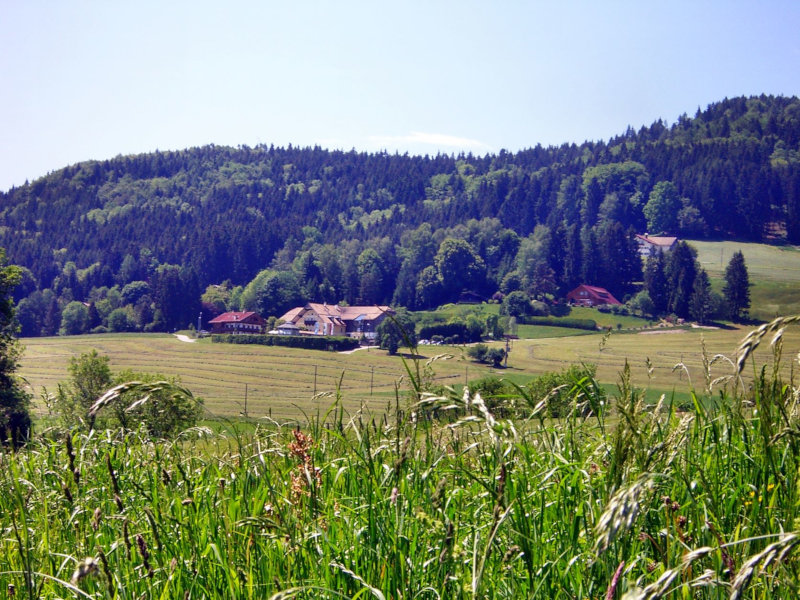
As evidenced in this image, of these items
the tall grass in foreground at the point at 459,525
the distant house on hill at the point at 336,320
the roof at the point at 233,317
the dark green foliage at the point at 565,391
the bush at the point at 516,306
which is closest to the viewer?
the tall grass in foreground at the point at 459,525

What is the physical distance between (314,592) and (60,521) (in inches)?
64.2

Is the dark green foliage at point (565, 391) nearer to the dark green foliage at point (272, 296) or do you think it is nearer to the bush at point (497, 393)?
the bush at point (497, 393)

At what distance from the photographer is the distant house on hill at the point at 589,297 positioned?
481 feet

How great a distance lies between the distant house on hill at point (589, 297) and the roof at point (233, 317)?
62676mm

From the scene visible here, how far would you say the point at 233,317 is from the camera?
147375mm

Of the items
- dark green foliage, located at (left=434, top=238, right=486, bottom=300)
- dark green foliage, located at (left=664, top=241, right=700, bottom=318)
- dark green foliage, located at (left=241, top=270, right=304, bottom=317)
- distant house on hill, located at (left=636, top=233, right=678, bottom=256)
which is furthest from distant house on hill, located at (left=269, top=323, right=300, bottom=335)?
distant house on hill, located at (left=636, top=233, right=678, bottom=256)

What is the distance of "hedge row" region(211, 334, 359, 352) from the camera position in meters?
117

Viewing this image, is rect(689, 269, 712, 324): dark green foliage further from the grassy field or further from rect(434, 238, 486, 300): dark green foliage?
rect(434, 238, 486, 300): dark green foliage

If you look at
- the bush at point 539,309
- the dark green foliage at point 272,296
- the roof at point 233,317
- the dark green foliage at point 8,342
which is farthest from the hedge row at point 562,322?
the dark green foliage at point 8,342

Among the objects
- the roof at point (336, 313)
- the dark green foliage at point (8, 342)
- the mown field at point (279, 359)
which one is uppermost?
the dark green foliage at point (8, 342)

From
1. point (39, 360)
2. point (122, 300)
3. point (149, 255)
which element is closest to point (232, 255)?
point (149, 255)

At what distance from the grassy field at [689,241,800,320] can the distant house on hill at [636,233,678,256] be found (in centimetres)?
570

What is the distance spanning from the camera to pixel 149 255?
196 metres

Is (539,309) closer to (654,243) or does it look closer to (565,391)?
(654,243)
